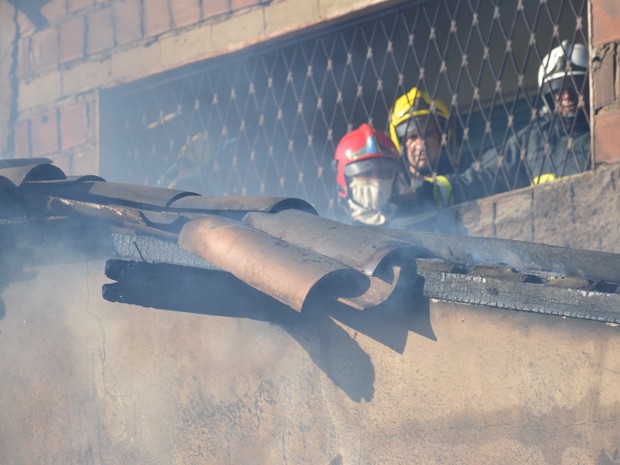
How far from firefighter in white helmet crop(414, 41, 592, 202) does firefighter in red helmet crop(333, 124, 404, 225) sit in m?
0.44

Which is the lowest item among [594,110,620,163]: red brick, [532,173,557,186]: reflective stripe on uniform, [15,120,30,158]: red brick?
[532,173,557,186]: reflective stripe on uniform

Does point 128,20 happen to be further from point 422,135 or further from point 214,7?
point 422,135

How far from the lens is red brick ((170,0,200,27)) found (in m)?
7.66

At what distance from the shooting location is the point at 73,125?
8.37 meters

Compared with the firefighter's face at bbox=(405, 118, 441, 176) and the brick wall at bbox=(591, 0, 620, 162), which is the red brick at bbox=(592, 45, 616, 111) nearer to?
the brick wall at bbox=(591, 0, 620, 162)

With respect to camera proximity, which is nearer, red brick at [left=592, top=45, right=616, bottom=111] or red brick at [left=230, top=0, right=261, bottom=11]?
red brick at [left=592, top=45, right=616, bottom=111]

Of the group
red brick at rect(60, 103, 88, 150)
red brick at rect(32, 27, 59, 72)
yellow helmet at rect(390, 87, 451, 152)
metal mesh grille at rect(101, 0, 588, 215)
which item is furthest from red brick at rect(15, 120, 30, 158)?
yellow helmet at rect(390, 87, 451, 152)

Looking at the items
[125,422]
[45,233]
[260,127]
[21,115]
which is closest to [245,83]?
[260,127]

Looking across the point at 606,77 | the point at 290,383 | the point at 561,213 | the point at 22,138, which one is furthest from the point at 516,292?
the point at 22,138

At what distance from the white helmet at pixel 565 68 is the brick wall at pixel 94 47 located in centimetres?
184

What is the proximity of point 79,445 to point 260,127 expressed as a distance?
3.69 m

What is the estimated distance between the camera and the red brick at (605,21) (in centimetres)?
567

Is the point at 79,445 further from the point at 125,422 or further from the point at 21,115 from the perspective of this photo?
the point at 21,115

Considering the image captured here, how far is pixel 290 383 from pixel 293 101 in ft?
13.1
